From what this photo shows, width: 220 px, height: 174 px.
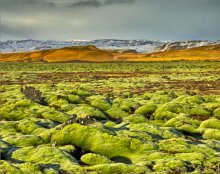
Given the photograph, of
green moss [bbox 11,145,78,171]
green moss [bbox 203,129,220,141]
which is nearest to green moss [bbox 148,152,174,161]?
green moss [bbox 11,145,78,171]

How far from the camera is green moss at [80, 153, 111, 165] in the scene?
50.2ft

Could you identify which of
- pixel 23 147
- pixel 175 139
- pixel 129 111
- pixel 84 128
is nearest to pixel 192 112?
pixel 129 111

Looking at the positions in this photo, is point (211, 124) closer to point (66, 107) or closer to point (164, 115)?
point (164, 115)

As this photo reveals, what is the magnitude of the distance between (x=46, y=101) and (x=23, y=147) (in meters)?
16.6

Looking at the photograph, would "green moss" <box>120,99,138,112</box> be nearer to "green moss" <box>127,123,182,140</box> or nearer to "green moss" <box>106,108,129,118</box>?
"green moss" <box>106,108,129,118</box>

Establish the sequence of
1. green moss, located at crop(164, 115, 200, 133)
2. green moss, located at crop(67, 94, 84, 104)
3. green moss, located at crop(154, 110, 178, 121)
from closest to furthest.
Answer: green moss, located at crop(164, 115, 200, 133)
green moss, located at crop(154, 110, 178, 121)
green moss, located at crop(67, 94, 84, 104)

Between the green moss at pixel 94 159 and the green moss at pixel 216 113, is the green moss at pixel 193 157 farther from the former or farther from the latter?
the green moss at pixel 216 113

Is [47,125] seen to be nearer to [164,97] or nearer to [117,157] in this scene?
[117,157]

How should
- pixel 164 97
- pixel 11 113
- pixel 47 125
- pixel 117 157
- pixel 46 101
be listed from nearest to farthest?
1. pixel 117 157
2. pixel 47 125
3. pixel 11 113
4. pixel 46 101
5. pixel 164 97

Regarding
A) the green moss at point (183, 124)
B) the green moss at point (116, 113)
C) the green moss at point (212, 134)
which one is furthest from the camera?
the green moss at point (116, 113)

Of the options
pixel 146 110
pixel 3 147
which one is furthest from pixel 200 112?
pixel 3 147

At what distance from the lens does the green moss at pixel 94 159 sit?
15.3 m

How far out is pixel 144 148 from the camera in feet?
55.3

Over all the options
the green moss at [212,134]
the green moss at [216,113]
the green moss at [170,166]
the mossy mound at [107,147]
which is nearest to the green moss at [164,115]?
the mossy mound at [107,147]
